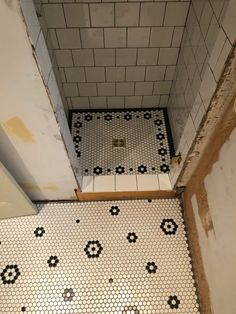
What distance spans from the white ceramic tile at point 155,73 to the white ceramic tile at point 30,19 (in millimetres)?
1142

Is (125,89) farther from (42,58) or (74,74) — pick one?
(42,58)

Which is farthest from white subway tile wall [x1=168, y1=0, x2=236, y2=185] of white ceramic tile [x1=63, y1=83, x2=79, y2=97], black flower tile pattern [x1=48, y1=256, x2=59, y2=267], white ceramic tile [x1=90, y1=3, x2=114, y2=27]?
Answer: black flower tile pattern [x1=48, y1=256, x2=59, y2=267]

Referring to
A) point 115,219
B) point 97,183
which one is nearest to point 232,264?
A: point 115,219

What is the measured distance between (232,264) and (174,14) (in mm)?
1347

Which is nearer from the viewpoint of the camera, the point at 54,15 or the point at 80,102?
the point at 54,15

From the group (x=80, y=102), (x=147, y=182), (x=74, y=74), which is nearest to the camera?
(x=147, y=182)

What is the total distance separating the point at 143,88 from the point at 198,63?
0.63 meters

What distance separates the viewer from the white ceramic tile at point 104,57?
1.81 meters

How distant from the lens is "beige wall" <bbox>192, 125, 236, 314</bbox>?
1.09 m

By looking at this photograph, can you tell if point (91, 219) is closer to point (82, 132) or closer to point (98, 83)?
point (82, 132)

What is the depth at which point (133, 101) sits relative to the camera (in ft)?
7.26

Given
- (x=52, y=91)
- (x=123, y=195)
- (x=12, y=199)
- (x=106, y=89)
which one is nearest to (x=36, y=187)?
(x=12, y=199)

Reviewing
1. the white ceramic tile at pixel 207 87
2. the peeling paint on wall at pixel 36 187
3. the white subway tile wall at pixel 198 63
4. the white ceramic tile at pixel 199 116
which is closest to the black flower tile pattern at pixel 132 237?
the white subway tile wall at pixel 198 63

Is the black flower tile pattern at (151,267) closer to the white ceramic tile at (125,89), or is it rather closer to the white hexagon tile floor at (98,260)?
the white hexagon tile floor at (98,260)
